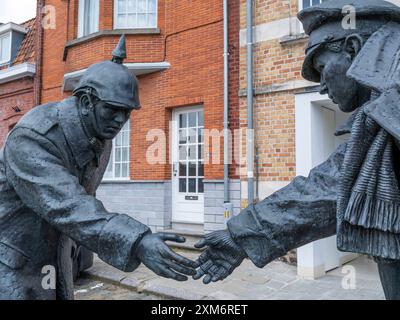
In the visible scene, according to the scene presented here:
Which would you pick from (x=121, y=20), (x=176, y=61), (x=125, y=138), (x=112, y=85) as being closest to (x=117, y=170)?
(x=125, y=138)

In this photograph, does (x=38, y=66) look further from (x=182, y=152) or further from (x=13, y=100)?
(x=182, y=152)

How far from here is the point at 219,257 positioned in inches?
78.7

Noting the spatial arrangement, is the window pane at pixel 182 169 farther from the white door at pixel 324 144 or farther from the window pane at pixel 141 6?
the window pane at pixel 141 6

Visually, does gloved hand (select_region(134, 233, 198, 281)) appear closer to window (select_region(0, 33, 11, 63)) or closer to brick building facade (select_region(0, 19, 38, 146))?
brick building facade (select_region(0, 19, 38, 146))

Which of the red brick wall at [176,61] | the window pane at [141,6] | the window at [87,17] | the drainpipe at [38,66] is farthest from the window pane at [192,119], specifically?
the drainpipe at [38,66]

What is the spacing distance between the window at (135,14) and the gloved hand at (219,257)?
821cm

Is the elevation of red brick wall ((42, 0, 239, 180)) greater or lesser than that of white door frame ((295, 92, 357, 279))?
greater

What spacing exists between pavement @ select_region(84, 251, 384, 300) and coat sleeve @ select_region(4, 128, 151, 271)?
140 inches

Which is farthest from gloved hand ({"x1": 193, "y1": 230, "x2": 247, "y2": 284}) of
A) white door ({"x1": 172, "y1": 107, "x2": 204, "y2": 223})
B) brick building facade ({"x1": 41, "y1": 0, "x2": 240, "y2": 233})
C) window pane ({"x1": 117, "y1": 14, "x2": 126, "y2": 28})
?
window pane ({"x1": 117, "y1": 14, "x2": 126, "y2": 28})

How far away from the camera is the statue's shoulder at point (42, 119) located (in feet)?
5.75

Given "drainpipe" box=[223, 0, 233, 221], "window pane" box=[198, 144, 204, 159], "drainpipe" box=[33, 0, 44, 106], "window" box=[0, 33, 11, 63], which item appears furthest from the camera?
"window" box=[0, 33, 11, 63]

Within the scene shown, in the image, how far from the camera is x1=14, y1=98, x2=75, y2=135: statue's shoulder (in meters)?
1.75

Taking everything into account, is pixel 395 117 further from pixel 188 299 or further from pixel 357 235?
pixel 188 299
